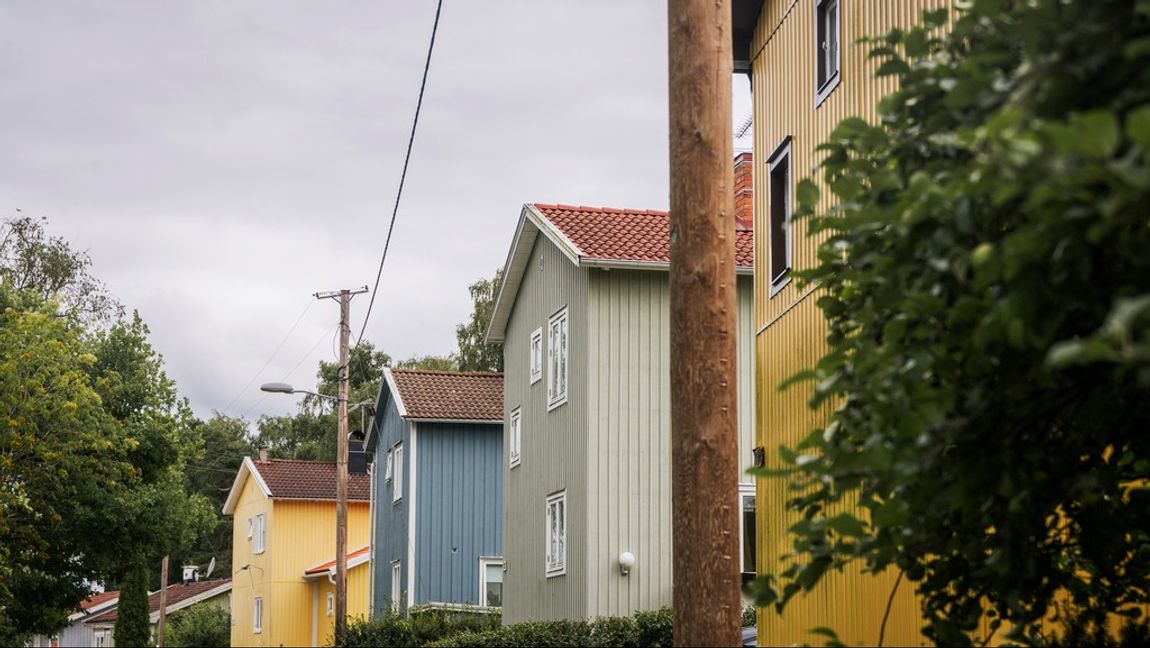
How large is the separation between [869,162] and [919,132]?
10.9 inches

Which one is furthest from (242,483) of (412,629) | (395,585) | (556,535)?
(556,535)

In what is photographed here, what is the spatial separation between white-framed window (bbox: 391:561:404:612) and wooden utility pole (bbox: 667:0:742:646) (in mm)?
28622

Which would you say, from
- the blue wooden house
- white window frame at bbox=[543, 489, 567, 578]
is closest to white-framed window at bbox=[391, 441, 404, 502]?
the blue wooden house

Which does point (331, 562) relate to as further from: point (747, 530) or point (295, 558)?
point (747, 530)

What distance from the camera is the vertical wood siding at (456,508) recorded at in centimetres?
3356

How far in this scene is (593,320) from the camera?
22.5 metres

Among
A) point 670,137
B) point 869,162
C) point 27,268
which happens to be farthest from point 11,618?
point 869,162

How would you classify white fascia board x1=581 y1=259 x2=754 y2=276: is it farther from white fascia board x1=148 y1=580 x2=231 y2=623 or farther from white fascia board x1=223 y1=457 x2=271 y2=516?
white fascia board x1=148 y1=580 x2=231 y2=623

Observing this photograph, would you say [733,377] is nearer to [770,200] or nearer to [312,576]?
[770,200]

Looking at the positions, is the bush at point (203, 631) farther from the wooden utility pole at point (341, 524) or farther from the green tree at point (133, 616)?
the wooden utility pole at point (341, 524)

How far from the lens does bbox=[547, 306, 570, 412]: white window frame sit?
2367cm

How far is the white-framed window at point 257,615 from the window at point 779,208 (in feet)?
127

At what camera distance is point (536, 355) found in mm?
25906

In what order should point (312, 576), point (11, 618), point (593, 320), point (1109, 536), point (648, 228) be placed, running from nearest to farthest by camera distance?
point (1109, 536) → point (593, 320) → point (648, 228) → point (11, 618) → point (312, 576)
